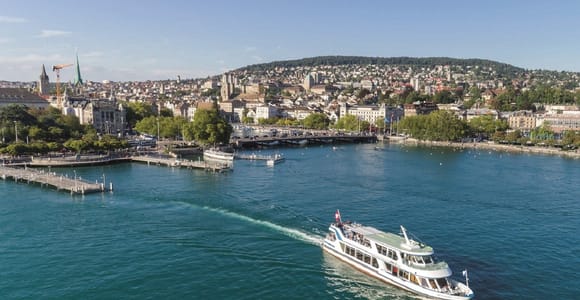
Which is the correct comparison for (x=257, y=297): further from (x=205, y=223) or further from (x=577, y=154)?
(x=577, y=154)

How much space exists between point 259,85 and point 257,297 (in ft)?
561

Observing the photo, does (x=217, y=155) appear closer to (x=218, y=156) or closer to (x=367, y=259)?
(x=218, y=156)

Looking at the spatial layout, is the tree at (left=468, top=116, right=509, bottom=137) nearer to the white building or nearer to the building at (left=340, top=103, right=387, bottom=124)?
the building at (left=340, top=103, right=387, bottom=124)

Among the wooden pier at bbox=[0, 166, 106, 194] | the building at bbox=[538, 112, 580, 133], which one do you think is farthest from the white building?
the wooden pier at bbox=[0, 166, 106, 194]

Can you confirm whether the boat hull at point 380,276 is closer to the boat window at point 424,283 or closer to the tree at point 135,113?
the boat window at point 424,283

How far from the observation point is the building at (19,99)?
7634 centimetres

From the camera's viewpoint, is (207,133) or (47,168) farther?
(207,133)

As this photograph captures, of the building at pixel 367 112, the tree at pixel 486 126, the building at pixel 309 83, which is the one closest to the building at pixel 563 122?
the tree at pixel 486 126

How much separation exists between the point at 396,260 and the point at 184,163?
102ft

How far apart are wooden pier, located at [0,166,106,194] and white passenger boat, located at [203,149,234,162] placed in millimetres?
16622

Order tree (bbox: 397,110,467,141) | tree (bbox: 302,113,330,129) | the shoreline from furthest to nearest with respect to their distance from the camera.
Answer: tree (bbox: 302,113,330,129)
tree (bbox: 397,110,467,141)
the shoreline

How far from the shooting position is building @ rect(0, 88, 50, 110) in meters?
76.3

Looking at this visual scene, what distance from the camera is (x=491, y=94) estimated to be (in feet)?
442

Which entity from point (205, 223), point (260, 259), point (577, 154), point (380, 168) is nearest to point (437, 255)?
point (260, 259)
